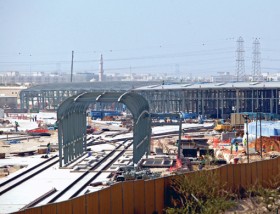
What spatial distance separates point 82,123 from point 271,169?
29.9ft

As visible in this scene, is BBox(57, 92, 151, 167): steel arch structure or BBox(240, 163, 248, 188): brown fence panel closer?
BBox(240, 163, 248, 188): brown fence panel

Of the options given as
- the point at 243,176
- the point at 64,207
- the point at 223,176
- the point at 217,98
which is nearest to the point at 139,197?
the point at 64,207

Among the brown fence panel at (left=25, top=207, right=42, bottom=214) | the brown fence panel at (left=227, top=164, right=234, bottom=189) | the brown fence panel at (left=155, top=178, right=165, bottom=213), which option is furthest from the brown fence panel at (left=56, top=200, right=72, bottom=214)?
the brown fence panel at (left=227, top=164, right=234, bottom=189)

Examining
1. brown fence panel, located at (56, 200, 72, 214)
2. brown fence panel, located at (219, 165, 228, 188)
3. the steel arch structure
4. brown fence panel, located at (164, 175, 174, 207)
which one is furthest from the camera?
the steel arch structure

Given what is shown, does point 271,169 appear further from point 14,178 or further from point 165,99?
point 165,99

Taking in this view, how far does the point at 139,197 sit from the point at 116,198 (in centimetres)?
53

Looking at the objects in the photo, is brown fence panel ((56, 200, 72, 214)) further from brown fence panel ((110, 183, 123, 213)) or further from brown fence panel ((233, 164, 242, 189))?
brown fence panel ((233, 164, 242, 189))

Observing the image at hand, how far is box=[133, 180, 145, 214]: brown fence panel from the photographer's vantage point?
1078 cm

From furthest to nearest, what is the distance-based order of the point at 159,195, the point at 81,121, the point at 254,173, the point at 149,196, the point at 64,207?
the point at 81,121 → the point at 254,173 → the point at 159,195 → the point at 149,196 → the point at 64,207

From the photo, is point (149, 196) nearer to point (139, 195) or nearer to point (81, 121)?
point (139, 195)

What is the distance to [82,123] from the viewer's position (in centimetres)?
2139

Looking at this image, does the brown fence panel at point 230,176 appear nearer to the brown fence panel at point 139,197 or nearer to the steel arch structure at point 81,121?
the brown fence panel at point 139,197

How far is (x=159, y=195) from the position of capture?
11289 mm

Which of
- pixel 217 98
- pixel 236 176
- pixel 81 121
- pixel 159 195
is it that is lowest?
pixel 159 195
